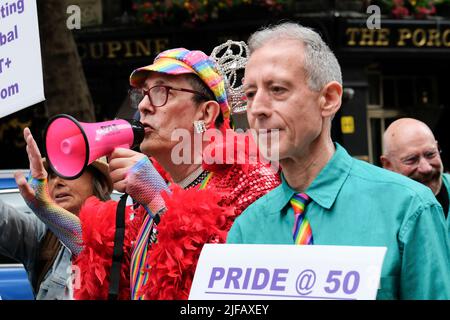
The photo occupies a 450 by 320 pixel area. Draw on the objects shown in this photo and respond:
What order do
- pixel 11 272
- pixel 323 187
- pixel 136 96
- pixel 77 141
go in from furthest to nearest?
pixel 11 272
pixel 136 96
pixel 77 141
pixel 323 187

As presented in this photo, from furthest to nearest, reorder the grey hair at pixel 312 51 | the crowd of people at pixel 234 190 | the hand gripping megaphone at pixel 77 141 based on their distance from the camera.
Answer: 1. the hand gripping megaphone at pixel 77 141
2. the grey hair at pixel 312 51
3. the crowd of people at pixel 234 190

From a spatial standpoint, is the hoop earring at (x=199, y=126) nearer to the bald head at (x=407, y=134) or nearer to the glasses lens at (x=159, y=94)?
the glasses lens at (x=159, y=94)

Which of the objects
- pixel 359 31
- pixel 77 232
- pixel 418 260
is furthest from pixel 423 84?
pixel 418 260

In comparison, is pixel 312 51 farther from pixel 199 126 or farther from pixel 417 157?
pixel 417 157

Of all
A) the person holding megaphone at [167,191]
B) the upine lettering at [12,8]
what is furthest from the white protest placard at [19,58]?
the person holding megaphone at [167,191]

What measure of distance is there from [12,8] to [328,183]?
1625 mm

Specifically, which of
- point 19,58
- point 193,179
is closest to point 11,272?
point 19,58

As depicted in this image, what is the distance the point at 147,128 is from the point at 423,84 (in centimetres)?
1228

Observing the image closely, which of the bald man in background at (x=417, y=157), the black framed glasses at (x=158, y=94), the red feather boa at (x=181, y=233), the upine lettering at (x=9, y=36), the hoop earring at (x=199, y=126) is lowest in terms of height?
the bald man in background at (x=417, y=157)

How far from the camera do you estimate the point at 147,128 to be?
2.94 m

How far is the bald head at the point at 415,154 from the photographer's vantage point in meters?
A: 4.35

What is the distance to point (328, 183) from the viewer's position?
2234 mm

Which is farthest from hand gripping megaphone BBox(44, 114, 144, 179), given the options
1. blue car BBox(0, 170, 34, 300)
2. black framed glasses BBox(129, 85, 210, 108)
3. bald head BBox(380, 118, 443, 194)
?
blue car BBox(0, 170, 34, 300)

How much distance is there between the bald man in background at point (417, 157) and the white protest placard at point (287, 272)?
2317 millimetres
